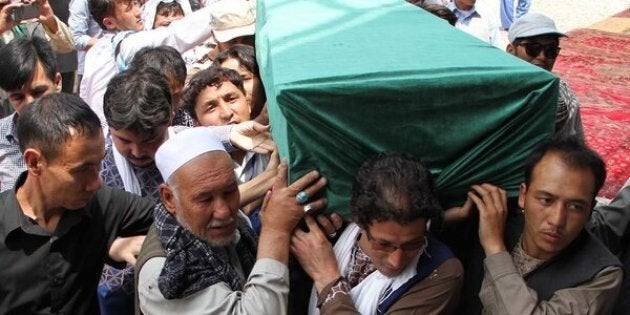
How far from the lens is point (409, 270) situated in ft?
6.27

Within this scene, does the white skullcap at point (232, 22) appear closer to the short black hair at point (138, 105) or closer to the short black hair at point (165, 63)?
the short black hair at point (165, 63)

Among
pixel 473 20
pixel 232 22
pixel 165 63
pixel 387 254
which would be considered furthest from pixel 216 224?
pixel 473 20

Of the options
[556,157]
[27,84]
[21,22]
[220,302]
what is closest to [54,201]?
[220,302]

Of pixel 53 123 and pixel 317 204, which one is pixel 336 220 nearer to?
pixel 317 204

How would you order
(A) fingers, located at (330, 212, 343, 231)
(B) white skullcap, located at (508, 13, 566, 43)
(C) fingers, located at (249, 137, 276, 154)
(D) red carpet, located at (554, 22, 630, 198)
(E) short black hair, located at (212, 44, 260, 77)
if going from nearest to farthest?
(A) fingers, located at (330, 212, 343, 231), (C) fingers, located at (249, 137, 276, 154), (E) short black hair, located at (212, 44, 260, 77), (B) white skullcap, located at (508, 13, 566, 43), (D) red carpet, located at (554, 22, 630, 198)

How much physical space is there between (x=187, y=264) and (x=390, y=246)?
1.85 ft

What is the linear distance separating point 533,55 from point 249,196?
1872 millimetres

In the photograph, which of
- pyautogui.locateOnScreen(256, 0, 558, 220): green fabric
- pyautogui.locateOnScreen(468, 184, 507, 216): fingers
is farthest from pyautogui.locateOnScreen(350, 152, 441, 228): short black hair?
pyautogui.locateOnScreen(468, 184, 507, 216): fingers

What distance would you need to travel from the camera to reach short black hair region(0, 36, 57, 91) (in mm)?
2764

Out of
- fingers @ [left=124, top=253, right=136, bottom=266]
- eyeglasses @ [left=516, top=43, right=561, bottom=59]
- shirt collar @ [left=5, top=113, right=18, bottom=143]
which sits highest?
eyeglasses @ [left=516, top=43, right=561, bottom=59]

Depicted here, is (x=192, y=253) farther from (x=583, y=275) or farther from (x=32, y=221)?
(x=583, y=275)

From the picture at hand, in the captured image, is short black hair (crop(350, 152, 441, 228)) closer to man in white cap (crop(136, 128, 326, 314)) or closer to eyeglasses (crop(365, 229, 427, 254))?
eyeglasses (crop(365, 229, 427, 254))

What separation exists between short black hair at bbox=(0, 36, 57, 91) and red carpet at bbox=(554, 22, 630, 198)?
3.76m

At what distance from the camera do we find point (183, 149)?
1.87 m
